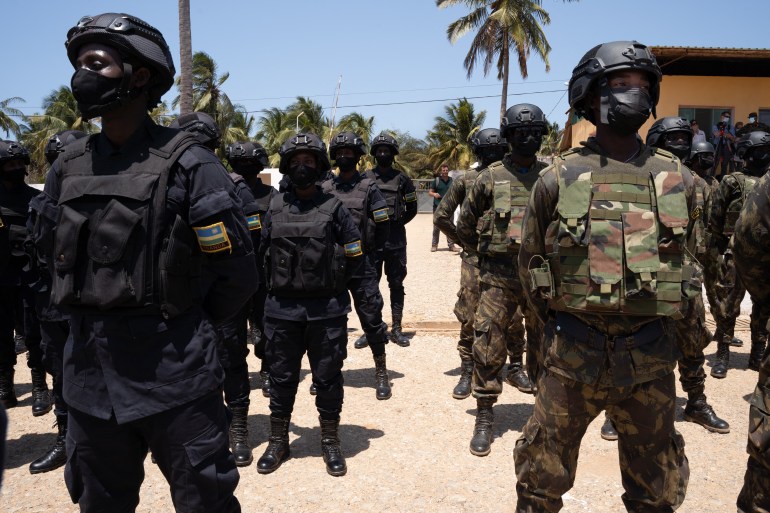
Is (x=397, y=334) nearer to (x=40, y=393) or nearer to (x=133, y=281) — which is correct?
(x=40, y=393)

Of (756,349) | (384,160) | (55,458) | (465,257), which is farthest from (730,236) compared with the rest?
(55,458)

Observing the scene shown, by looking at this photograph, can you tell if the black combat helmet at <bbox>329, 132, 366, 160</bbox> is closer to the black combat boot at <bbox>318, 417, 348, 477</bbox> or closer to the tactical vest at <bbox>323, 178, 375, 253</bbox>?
the tactical vest at <bbox>323, 178, 375, 253</bbox>

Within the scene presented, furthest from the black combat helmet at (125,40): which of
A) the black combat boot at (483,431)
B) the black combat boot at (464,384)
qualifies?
the black combat boot at (464,384)

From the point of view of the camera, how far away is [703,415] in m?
5.09

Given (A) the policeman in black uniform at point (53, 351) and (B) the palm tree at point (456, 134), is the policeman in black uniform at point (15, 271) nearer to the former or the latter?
(A) the policeman in black uniform at point (53, 351)

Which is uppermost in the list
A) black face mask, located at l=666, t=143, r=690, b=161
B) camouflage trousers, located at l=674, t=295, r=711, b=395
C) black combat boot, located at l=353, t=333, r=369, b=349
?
black face mask, located at l=666, t=143, r=690, b=161

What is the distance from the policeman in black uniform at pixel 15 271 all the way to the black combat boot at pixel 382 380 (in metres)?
3.19

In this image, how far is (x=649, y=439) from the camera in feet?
9.25

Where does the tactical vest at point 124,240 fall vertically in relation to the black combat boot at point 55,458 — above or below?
above

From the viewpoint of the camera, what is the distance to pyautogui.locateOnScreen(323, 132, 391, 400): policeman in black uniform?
247 inches

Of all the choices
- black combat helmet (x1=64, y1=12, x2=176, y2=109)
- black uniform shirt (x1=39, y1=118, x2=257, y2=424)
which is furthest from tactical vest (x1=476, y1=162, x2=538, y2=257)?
black combat helmet (x1=64, y1=12, x2=176, y2=109)

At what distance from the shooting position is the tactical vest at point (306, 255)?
14.2 feet

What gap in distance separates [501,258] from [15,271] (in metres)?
4.35

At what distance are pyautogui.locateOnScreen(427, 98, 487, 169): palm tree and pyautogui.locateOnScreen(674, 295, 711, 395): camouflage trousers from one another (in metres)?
37.0
